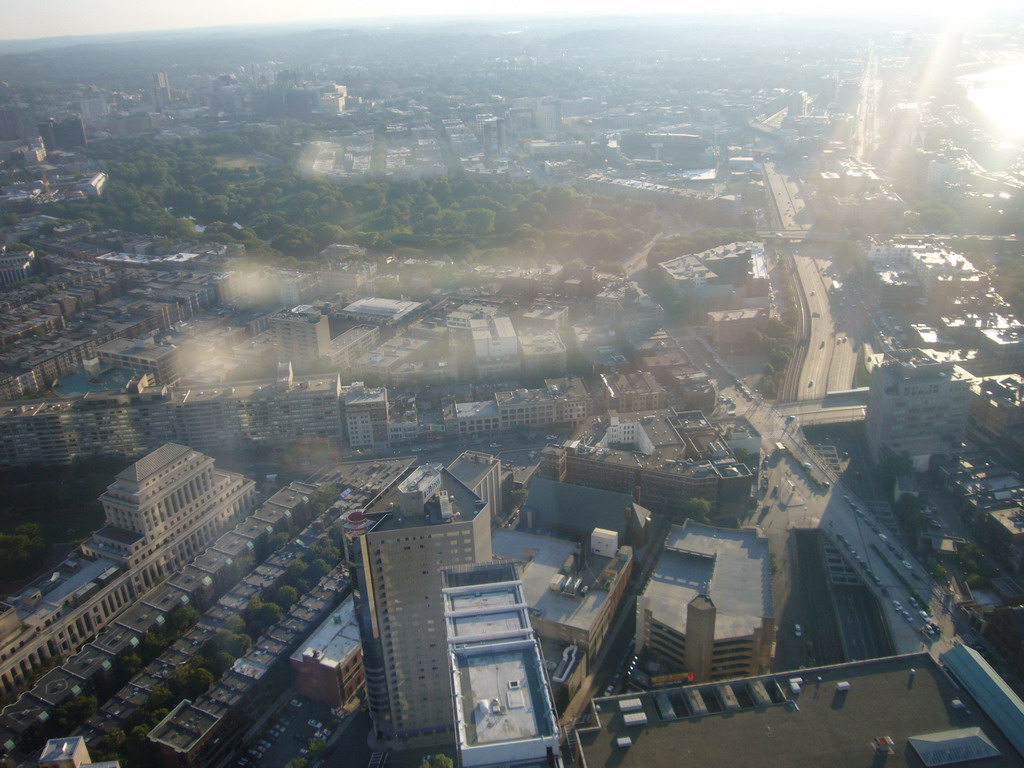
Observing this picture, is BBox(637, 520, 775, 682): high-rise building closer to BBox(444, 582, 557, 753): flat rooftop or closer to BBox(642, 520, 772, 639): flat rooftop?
BBox(642, 520, 772, 639): flat rooftop

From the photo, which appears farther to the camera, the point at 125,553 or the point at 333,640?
the point at 125,553

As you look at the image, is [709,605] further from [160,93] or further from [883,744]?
[160,93]

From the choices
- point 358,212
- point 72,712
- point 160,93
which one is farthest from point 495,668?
point 160,93

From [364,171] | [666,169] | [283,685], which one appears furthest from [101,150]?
[283,685]

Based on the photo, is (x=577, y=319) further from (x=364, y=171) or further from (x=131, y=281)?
(x=364, y=171)

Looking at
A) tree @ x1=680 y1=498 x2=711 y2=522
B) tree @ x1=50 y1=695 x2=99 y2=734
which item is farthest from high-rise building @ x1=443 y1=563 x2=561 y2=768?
tree @ x1=680 y1=498 x2=711 y2=522

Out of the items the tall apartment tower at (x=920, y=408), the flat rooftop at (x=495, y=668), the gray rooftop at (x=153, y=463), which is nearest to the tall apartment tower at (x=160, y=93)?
the gray rooftop at (x=153, y=463)

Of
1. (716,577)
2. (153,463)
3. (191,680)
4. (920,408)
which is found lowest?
(191,680)
